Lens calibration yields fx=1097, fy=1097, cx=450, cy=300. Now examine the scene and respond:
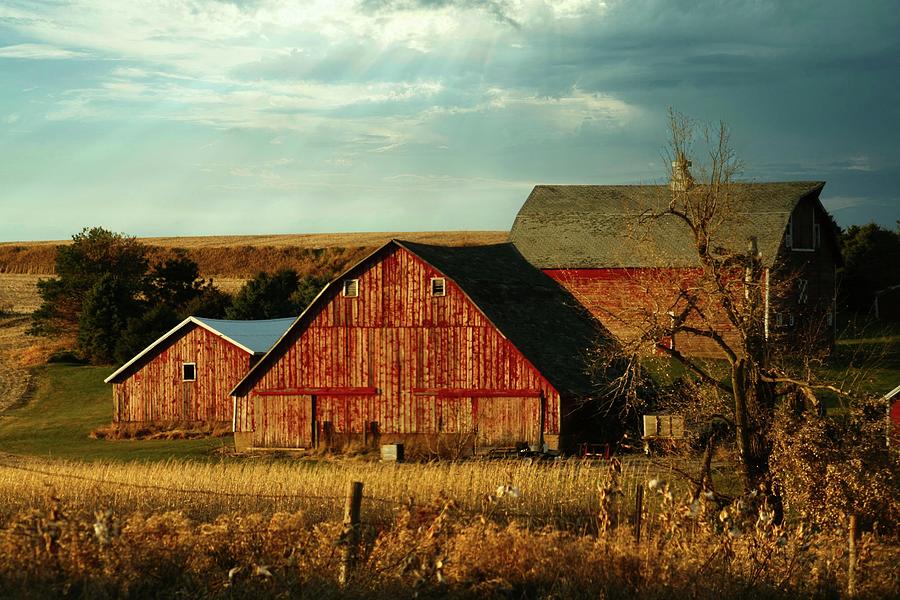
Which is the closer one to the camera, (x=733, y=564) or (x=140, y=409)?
(x=733, y=564)

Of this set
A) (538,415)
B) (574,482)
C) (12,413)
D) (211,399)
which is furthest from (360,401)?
(12,413)

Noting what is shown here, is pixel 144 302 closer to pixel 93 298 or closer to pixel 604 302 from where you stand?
pixel 93 298

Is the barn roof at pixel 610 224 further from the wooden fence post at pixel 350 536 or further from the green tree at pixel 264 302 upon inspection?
the wooden fence post at pixel 350 536

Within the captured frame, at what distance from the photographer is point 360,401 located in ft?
126

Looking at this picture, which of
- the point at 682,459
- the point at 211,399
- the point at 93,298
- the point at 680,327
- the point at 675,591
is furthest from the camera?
the point at 93,298

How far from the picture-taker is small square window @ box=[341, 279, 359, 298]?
38.5 metres

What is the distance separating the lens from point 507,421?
119 feet

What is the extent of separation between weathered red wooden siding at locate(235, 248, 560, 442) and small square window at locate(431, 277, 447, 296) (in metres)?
0.17

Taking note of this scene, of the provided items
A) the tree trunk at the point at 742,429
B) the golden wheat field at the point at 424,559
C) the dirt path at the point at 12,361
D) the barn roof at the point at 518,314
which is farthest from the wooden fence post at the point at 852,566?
the dirt path at the point at 12,361

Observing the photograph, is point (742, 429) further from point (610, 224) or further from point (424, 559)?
point (610, 224)

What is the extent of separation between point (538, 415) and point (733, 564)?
75.0ft

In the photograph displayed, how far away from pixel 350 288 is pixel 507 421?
7341mm

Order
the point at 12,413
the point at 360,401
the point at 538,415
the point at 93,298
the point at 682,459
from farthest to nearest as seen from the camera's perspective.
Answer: the point at 93,298 → the point at 12,413 → the point at 360,401 → the point at 538,415 → the point at 682,459

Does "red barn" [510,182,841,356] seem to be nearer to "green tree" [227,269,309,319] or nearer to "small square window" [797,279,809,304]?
"small square window" [797,279,809,304]
